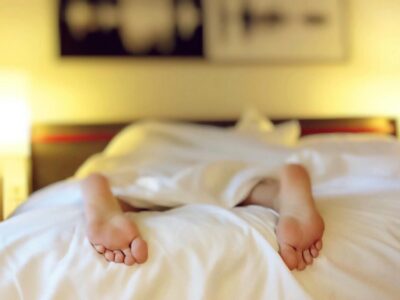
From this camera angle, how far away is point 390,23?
8.79 ft

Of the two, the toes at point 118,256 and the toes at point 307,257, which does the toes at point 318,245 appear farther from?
the toes at point 118,256

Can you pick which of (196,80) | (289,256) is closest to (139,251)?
(289,256)

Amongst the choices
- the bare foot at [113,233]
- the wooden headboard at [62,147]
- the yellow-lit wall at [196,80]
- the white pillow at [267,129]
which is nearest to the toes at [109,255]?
the bare foot at [113,233]

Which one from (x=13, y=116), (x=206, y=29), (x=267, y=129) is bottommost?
(x=267, y=129)

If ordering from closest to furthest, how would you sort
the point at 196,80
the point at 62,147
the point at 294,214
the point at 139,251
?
1. the point at 139,251
2. the point at 294,214
3. the point at 62,147
4. the point at 196,80

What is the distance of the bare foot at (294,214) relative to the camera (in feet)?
3.34

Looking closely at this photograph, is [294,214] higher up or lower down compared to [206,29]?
lower down

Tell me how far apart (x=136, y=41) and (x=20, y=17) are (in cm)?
48

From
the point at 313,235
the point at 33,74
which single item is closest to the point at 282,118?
the point at 33,74

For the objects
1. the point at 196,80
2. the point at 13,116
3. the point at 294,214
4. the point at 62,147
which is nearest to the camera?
the point at 294,214

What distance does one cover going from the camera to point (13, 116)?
6.81 ft

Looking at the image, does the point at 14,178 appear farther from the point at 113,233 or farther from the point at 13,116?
the point at 113,233

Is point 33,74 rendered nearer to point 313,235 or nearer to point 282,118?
point 282,118

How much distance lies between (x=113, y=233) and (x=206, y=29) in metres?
1.62
